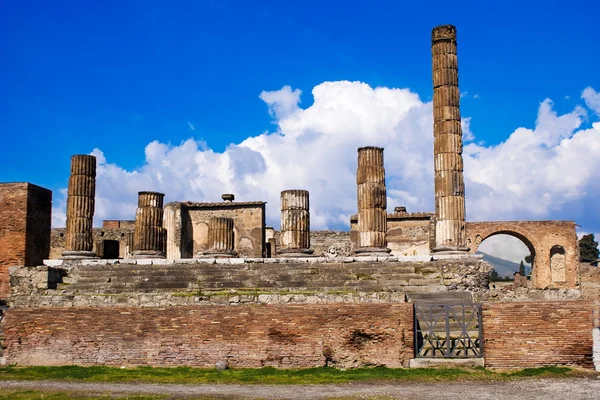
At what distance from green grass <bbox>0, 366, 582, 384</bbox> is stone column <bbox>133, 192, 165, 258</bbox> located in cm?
638

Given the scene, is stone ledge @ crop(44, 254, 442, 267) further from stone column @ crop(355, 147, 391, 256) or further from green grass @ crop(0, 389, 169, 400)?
green grass @ crop(0, 389, 169, 400)

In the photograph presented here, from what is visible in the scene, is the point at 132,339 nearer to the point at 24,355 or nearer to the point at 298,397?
the point at 24,355

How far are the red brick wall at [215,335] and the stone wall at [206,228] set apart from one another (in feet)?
42.5

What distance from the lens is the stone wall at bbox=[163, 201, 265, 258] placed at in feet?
81.3

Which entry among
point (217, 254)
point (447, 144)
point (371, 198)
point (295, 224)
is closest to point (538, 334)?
point (371, 198)

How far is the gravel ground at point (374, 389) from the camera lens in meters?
8.08

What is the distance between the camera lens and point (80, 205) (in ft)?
55.5

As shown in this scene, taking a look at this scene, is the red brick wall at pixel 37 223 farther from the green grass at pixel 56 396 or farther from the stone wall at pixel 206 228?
the green grass at pixel 56 396

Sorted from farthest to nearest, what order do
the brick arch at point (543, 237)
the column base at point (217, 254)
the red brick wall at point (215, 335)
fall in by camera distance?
1. the brick arch at point (543, 237)
2. the column base at point (217, 254)
3. the red brick wall at point (215, 335)

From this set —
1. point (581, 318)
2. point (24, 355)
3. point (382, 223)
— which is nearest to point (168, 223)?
point (382, 223)

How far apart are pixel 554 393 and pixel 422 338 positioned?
3.04 metres

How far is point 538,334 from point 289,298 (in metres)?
4.20

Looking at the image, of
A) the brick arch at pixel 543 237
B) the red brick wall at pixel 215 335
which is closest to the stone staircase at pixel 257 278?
the red brick wall at pixel 215 335

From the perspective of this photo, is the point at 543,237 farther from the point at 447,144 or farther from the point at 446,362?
the point at 446,362
